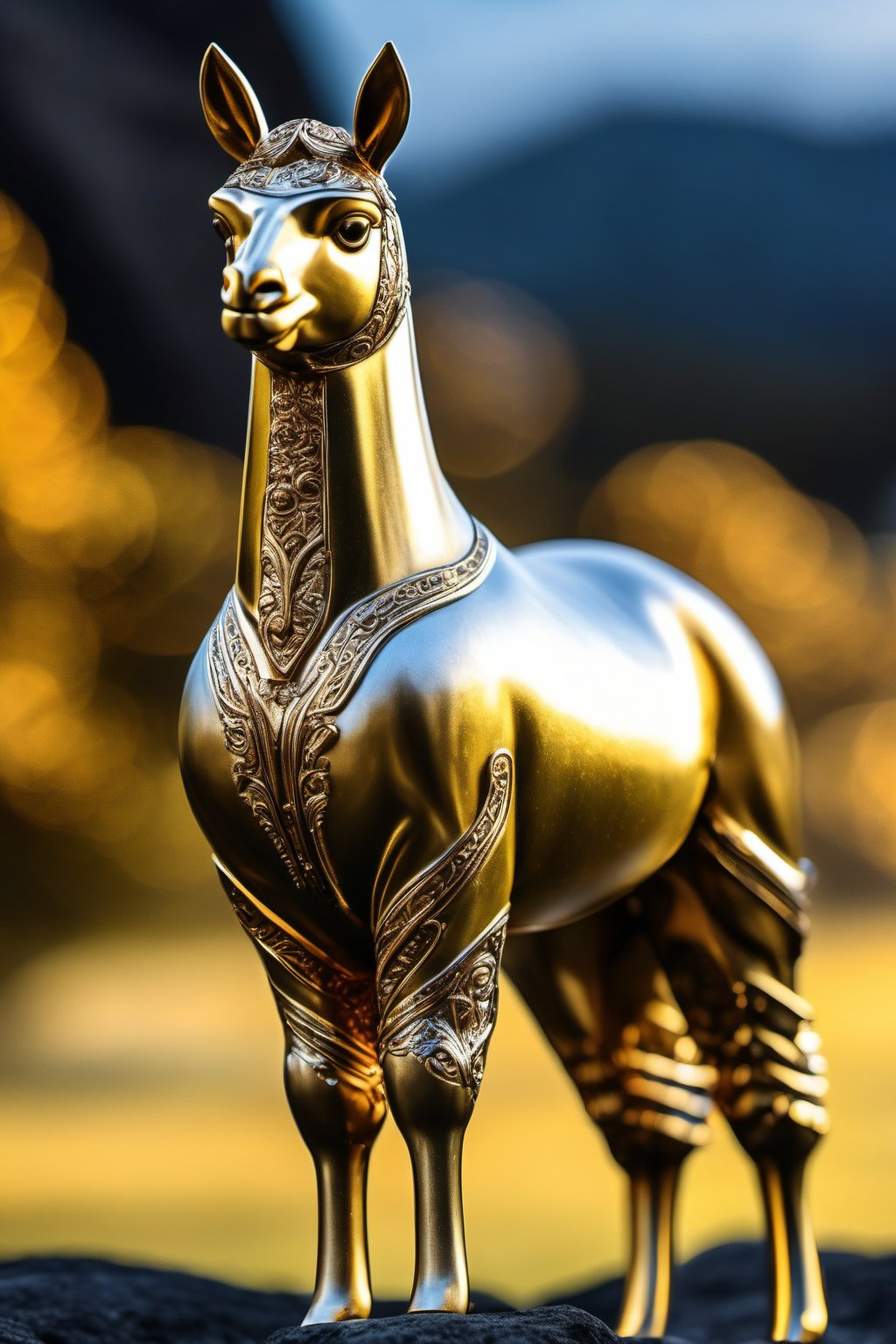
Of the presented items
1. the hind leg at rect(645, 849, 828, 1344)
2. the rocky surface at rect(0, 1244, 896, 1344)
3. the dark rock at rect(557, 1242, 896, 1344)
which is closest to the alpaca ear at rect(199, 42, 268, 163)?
the hind leg at rect(645, 849, 828, 1344)

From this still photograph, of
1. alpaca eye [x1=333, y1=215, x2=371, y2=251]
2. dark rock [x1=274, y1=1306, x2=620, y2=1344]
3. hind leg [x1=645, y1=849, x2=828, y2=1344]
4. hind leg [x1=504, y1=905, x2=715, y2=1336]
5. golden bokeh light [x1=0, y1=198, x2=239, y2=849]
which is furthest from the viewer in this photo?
golden bokeh light [x1=0, y1=198, x2=239, y2=849]

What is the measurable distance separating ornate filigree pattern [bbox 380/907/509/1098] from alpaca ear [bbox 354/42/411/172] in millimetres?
1034

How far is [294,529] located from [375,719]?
0.29 m

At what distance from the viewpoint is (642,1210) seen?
3.27 metres

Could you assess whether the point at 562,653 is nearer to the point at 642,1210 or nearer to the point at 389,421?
the point at 389,421

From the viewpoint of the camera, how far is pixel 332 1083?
246 centimetres

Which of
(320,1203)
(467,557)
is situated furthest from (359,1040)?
(467,557)

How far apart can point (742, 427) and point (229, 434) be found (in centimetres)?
230

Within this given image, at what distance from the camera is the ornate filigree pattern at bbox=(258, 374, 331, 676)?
2326 millimetres

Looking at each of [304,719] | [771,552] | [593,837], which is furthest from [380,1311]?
[771,552]

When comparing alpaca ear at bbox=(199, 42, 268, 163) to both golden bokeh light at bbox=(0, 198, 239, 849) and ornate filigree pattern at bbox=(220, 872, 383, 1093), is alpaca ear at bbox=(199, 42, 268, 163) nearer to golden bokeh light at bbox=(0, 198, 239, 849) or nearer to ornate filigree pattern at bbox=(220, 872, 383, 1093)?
ornate filigree pattern at bbox=(220, 872, 383, 1093)

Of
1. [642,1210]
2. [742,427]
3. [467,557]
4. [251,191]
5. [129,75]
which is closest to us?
[251,191]

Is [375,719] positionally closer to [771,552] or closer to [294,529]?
[294,529]

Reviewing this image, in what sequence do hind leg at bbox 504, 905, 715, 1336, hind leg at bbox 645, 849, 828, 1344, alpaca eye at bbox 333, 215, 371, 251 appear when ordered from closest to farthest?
alpaca eye at bbox 333, 215, 371, 251
hind leg at bbox 645, 849, 828, 1344
hind leg at bbox 504, 905, 715, 1336
